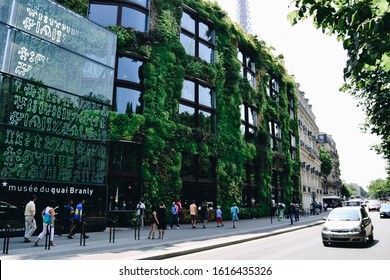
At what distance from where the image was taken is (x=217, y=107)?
92.6ft

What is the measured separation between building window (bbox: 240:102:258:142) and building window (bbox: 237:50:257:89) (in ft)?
10.1

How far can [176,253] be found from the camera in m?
10.3

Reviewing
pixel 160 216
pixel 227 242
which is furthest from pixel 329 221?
pixel 160 216

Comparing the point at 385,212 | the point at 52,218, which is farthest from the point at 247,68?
the point at 52,218

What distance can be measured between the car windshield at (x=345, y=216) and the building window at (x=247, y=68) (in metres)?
22.2

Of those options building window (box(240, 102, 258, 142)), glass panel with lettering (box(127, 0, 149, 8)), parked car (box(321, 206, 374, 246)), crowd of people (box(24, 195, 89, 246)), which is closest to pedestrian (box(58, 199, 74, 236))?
crowd of people (box(24, 195, 89, 246))

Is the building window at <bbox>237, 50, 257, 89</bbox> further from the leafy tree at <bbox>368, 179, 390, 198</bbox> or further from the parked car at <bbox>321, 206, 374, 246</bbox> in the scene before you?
the leafy tree at <bbox>368, 179, 390, 198</bbox>

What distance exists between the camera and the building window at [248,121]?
32.7 m

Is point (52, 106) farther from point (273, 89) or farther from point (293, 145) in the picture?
point (293, 145)

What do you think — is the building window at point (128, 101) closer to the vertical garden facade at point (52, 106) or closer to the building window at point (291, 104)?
the vertical garden facade at point (52, 106)

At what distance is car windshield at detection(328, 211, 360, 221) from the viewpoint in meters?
12.2

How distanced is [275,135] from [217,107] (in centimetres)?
1475

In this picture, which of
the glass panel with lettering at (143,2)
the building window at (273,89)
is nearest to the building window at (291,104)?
the building window at (273,89)

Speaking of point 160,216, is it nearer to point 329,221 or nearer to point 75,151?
point 75,151
